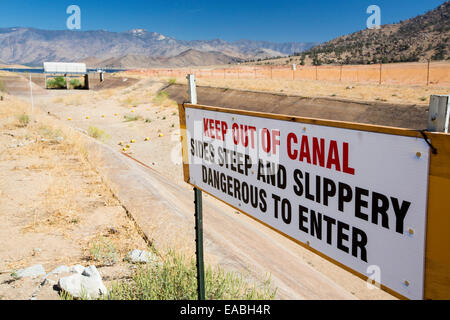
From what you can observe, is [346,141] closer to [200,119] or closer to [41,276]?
[200,119]

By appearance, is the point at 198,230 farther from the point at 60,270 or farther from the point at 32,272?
the point at 32,272

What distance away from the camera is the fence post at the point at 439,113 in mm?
1662

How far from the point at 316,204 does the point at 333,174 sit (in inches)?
9.4

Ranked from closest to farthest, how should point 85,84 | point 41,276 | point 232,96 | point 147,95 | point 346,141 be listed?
point 346,141 → point 41,276 → point 232,96 → point 147,95 → point 85,84

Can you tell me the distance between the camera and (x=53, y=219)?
684cm

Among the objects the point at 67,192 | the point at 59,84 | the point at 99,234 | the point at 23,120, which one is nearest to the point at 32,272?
the point at 99,234

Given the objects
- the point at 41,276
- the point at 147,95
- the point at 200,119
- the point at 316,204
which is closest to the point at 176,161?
the point at 41,276

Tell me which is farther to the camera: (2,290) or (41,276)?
(41,276)

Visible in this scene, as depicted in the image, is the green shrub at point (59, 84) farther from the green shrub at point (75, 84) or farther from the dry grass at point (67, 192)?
the dry grass at point (67, 192)

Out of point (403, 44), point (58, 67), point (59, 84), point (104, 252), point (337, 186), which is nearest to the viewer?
point (337, 186)

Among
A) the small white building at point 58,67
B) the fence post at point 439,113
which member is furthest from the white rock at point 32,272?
the small white building at point 58,67

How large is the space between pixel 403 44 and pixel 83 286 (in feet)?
282

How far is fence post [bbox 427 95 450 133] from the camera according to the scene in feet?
5.45

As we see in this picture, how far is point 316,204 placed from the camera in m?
2.36
